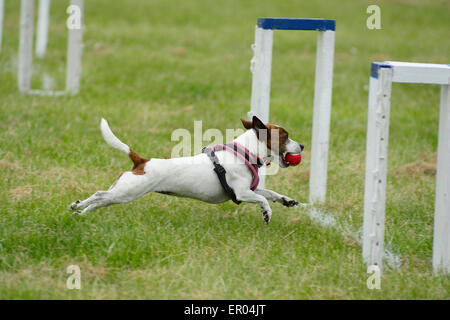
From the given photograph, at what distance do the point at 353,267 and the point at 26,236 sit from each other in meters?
2.12

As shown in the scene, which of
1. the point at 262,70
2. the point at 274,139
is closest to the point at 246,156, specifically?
the point at 274,139

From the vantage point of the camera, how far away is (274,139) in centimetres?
474

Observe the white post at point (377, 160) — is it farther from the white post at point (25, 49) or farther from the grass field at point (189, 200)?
the white post at point (25, 49)

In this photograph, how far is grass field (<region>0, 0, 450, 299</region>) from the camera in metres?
4.01

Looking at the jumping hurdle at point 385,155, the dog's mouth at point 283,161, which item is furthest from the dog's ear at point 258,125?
the jumping hurdle at point 385,155

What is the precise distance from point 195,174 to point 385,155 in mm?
1306

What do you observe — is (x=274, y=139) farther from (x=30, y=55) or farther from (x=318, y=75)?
(x=30, y=55)

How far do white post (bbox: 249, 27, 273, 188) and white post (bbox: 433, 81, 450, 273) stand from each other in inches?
56.1

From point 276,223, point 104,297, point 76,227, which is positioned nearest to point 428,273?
point 276,223

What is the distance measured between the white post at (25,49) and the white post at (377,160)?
5975 mm

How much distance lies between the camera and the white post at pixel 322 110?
5.15 m

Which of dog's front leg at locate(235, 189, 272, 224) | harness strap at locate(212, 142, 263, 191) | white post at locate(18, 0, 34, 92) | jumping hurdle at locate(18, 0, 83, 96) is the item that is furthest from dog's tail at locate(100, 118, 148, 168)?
white post at locate(18, 0, 34, 92)

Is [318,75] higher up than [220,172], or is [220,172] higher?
[318,75]

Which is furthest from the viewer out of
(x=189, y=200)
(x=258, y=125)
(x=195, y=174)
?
(x=189, y=200)
